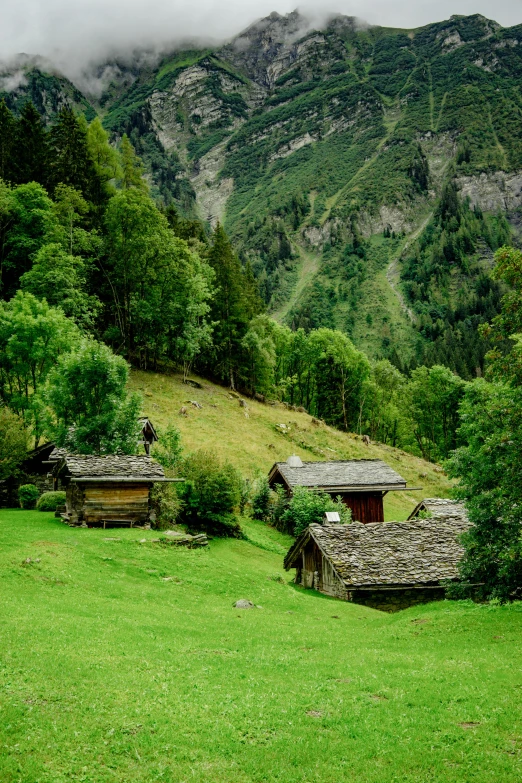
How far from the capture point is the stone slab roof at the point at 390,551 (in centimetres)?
2933

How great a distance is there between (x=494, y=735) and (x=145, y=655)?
8.89m

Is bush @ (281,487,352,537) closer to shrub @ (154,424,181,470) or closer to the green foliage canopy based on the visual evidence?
shrub @ (154,424,181,470)

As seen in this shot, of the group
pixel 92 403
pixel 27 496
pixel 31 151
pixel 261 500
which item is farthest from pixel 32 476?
pixel 31 151

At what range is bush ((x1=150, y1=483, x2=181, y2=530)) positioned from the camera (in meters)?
36.5

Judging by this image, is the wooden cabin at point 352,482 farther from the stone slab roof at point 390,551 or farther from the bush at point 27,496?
the bush at point 27,496

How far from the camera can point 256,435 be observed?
221 ft

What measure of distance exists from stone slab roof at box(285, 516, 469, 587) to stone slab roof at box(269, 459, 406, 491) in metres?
14.1

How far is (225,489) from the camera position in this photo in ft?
130

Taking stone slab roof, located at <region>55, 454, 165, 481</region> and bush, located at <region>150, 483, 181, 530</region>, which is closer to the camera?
stone slab roof, located at <region>55, 454, 165, 481</region>

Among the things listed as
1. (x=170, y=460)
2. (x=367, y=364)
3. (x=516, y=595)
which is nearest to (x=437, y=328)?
(x=367, y=364)

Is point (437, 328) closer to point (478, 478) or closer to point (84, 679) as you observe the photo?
point (478, 478)

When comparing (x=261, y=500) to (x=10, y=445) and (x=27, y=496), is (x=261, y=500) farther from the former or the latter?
(x=10, y=445)

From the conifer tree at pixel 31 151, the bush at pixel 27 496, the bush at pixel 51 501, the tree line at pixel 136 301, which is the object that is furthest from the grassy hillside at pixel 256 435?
the conifer tree at pixel 31 151

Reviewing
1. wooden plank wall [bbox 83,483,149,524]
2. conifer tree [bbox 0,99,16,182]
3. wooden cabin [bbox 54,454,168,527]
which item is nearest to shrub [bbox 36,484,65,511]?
wooden cabin [bbox 54,454,168,527]
